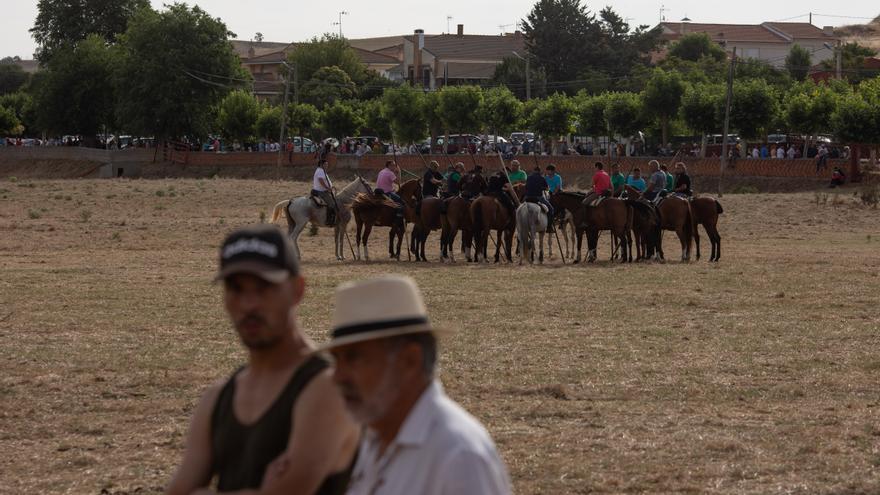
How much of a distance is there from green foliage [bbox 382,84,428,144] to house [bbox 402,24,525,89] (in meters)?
49.5

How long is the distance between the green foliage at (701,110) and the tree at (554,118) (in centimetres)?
936

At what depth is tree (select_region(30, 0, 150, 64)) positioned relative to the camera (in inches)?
4454

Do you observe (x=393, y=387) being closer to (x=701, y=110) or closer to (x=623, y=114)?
(x=701, y=110)

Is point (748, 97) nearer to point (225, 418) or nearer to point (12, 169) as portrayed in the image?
point (12, 169)

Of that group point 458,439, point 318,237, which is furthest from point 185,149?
point 458,439

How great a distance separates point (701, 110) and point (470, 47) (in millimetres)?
76285

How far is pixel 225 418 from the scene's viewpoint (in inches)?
192

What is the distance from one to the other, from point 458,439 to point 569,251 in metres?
29.7

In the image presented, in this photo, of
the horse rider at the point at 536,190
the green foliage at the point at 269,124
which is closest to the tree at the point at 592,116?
the green foliage at the point at 269,124

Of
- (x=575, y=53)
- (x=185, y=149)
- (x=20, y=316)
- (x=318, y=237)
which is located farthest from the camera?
(x=575, y=53)

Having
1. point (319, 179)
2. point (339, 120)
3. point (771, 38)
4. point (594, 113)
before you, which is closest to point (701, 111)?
point (594, 113)

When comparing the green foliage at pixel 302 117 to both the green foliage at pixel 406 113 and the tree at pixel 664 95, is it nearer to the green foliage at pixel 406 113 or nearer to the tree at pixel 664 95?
the green foliage at pixel 406 113

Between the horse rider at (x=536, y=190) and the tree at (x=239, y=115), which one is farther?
the tree at (x=239, y=115)

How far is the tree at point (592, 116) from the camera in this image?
73812 millimetres
